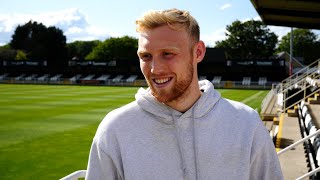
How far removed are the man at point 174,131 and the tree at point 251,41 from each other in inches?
3306

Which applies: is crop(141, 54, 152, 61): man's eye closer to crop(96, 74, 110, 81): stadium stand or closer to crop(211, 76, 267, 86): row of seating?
crop(211, 76, 267, 86): row of seating

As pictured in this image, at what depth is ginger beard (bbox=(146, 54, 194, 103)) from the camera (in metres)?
1.62

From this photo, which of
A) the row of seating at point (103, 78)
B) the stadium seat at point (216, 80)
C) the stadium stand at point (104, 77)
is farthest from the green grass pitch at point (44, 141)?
the stadium stand at point (104, 77)

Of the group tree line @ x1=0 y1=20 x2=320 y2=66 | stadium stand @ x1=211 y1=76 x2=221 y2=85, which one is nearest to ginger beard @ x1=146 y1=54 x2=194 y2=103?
stadium stand @ x1=211 y1=76 x2=221 y2=85

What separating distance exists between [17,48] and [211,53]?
57.6 metres

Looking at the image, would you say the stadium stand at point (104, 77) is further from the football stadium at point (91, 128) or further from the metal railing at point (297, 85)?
the metal railing at point (297, 85)

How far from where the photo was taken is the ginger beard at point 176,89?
5.33 ft

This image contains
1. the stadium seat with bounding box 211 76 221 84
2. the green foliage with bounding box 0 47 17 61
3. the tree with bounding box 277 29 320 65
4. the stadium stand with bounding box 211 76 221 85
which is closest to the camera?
the stadium stand with bounding box 211 76 221 85

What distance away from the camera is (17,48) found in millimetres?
96188

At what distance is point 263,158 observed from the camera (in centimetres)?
167

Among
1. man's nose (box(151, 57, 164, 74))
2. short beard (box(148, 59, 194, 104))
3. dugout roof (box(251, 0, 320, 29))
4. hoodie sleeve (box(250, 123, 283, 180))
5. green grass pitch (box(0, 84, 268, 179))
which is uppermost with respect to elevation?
dugout roof (box(251, 0, 320, 29))

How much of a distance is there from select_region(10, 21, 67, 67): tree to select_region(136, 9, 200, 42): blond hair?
88.3 m

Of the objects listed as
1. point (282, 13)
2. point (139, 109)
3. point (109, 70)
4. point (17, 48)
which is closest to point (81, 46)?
point (17, 48)

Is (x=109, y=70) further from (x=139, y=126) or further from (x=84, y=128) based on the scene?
(x=139, y=126)
